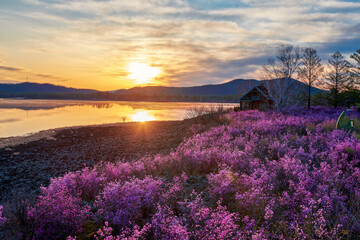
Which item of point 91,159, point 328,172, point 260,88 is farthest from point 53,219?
point 260,88

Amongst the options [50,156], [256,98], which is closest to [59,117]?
[50,156]

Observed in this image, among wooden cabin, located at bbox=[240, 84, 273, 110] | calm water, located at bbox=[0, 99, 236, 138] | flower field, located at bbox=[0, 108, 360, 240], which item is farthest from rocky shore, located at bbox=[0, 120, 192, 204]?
wooden cabin, located at bbox=[240, 84, 273, 110]

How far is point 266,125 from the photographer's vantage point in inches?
465

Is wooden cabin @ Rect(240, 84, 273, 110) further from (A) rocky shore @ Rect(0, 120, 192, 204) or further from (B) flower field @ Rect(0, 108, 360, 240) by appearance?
(B) flower field @ Rect(0, 108, 360, 240)

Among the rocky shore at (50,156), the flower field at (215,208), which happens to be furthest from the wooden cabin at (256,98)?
the flower field at (215,208)

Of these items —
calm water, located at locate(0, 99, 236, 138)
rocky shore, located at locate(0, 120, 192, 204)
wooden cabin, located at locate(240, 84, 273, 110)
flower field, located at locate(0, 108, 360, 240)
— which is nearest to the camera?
flower field, located at locate(0, 108, 360, 240)

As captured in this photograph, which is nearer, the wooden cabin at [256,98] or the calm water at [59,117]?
the calm water at [59,117]

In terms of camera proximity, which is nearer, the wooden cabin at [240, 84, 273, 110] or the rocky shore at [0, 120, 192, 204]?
the rocky shore at [0, 120, 192, 204]


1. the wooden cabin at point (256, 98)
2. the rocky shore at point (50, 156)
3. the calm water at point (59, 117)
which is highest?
the wooden cabin at point (256, 98)

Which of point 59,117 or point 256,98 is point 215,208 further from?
point 59,117

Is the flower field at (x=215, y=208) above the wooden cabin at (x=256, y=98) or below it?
below

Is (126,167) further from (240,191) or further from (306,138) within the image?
(306,138)

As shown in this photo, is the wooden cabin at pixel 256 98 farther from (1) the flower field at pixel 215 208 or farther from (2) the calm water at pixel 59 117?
(1) the flower field at pixel 215 208

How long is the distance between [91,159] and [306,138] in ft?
40.0
